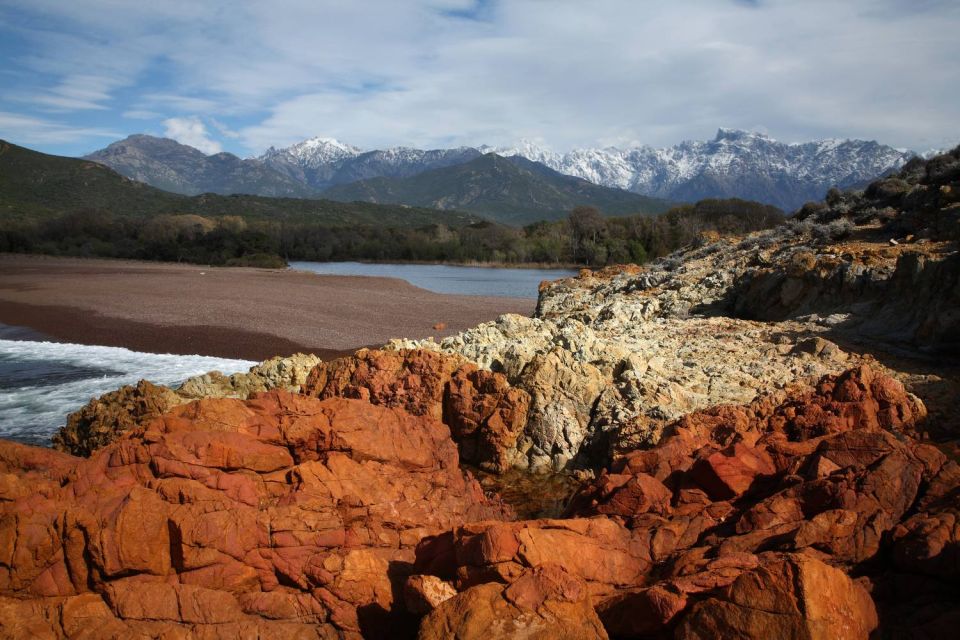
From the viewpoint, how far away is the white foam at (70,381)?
12.6 meters

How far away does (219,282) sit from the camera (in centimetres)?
4209

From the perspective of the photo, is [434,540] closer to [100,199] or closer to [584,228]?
[584,228]

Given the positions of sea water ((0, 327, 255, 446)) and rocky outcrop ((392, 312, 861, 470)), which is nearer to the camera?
rocky outcrop ((392, 312, 861, 470))

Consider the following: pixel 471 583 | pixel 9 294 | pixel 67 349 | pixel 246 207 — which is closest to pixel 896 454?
pixel 471 583

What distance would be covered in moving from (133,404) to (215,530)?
5.69 meters

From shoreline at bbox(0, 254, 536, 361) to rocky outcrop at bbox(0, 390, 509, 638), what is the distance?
14.6 m

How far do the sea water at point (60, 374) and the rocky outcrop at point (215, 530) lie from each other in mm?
6881

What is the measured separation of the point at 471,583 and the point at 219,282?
41678 mm

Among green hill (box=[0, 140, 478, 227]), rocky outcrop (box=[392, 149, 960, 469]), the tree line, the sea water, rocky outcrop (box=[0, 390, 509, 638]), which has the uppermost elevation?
green hill (box=[0, 140, 478, 227])

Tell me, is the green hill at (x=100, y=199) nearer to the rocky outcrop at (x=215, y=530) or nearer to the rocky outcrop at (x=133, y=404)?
the rocky outcrop at (x=133, y=404)

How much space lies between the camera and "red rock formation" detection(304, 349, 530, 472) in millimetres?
9742

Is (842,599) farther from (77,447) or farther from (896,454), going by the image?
(77,447)

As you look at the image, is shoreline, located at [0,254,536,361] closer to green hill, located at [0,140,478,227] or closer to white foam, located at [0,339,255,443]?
white foam, located at [0,339,255,443]

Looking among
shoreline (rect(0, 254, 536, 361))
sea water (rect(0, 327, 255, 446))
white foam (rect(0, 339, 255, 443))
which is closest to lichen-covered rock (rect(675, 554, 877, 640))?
sea water (rect(0, 327, 255, 446))
